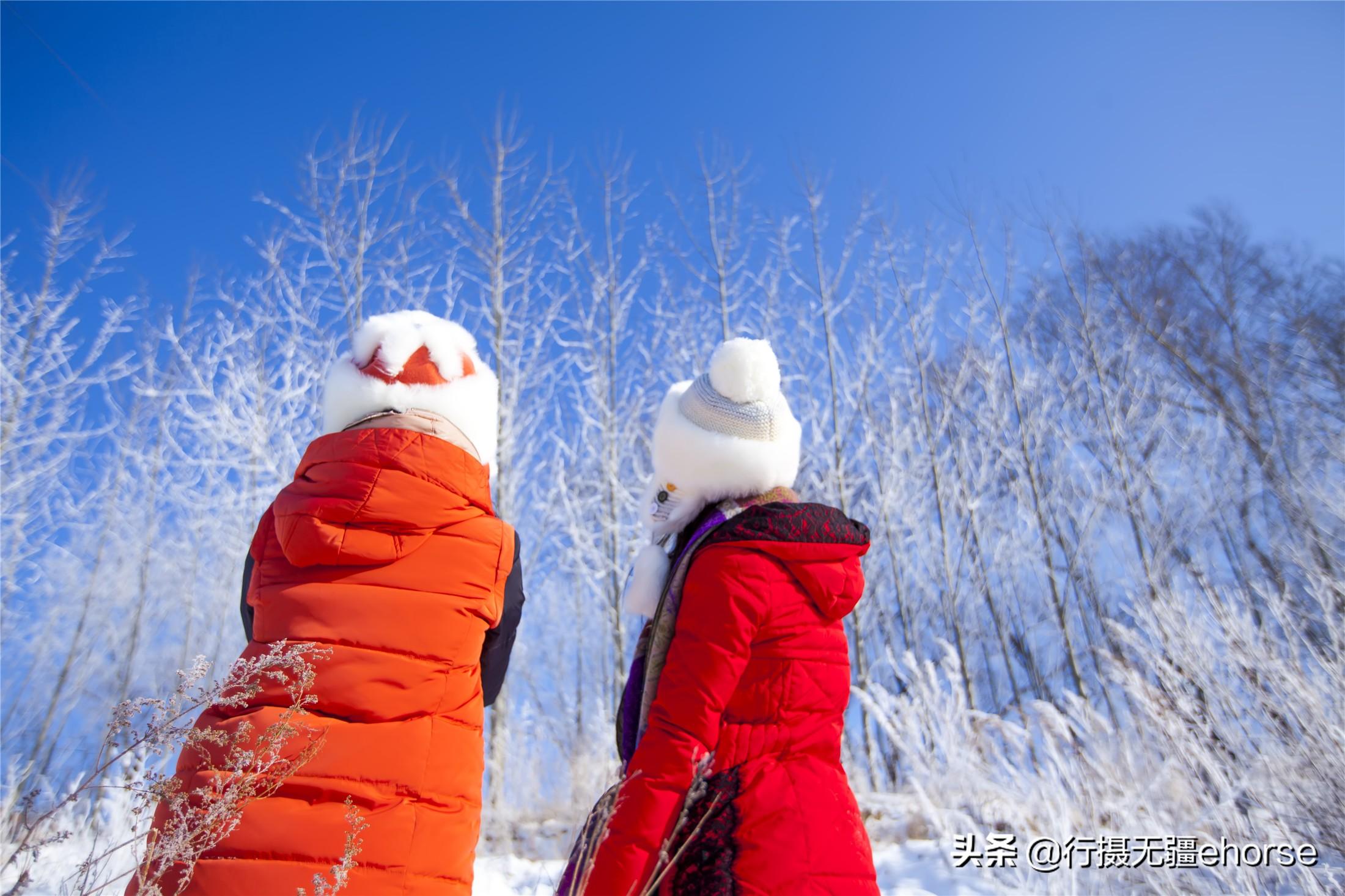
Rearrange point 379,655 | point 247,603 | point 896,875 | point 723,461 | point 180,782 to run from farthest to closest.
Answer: point 896,875 → point 723,461 → point 247,603 → point 379,655 → point 180,782

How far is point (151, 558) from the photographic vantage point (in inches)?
382

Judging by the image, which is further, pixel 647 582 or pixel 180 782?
pixel 647 582

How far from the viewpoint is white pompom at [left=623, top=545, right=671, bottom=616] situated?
1.58 meters

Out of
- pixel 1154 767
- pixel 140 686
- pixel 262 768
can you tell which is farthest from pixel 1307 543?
pixel 140 686

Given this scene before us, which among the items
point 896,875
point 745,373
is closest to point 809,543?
point 745,373

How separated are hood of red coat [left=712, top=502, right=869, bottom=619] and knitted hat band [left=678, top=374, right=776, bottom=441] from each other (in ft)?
0.92

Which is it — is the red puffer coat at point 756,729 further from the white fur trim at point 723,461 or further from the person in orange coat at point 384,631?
the person in orange coat at point 384,631

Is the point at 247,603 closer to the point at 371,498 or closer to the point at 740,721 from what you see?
the point at 371,498

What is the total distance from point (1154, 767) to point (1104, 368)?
293 inches

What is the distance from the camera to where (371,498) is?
1404mm

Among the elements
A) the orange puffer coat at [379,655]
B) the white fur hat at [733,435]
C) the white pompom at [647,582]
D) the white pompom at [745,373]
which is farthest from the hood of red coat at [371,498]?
the white pompom at [745,373]

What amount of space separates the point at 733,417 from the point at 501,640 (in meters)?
0.75

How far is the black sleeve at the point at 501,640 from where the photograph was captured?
62.5 inches

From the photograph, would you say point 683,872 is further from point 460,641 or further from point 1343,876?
point 1343,876
